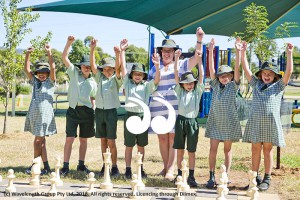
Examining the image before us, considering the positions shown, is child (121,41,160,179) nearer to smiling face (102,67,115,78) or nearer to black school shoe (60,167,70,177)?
smiling face (102,67,115,78)

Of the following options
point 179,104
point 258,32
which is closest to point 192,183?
point 179,104

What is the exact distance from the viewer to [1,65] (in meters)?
10.1

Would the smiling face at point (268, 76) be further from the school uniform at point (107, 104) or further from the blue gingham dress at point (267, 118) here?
the school uniform at point (107, 104)

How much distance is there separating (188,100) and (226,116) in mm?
475

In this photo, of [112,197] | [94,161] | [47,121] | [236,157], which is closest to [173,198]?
[112,197]

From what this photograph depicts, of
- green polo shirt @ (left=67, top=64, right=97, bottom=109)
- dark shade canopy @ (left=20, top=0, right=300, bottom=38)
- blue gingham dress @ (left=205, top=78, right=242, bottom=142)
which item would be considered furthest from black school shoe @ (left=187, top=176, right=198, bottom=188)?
dark shade canopy @ (left=20, top=0, right=300, bottom=38)

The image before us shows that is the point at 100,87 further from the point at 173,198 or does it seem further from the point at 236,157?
the point at 236,157

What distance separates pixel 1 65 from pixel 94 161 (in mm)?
4401

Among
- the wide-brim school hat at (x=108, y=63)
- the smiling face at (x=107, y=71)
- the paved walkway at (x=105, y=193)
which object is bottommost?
the paved walkway at (x=105, y=193)

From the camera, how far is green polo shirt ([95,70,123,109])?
5.61 meters

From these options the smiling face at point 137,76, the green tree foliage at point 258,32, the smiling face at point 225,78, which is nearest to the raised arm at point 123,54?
the smiling face at point 137,76

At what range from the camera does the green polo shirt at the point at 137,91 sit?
5.50m

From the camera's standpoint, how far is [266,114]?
16.7 feet

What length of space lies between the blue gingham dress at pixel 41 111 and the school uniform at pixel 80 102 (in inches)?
9.5
